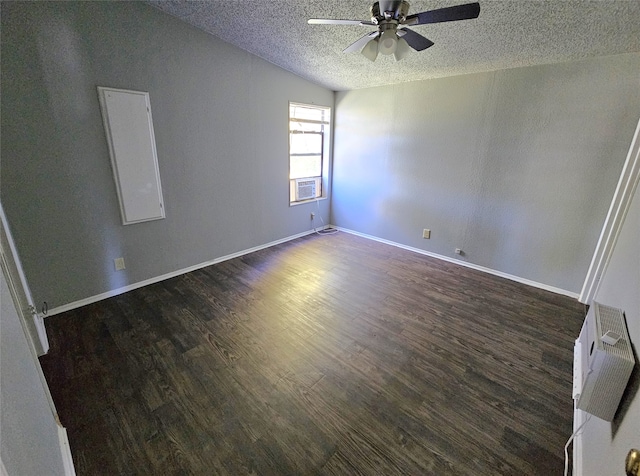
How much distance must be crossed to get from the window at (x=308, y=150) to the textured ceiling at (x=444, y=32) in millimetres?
900

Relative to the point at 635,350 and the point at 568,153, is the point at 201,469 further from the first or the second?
the point at 568,153

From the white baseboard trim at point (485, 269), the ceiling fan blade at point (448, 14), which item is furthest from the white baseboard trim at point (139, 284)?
the ceiling fan blade at point (448, 14)

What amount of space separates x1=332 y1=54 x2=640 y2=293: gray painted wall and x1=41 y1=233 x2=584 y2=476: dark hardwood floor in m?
0.65

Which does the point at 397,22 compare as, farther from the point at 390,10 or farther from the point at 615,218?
the point at 615,218

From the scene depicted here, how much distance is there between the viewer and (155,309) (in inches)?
100

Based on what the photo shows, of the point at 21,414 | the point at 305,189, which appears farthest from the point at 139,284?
the point at 305,189

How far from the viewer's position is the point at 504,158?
10.4ft

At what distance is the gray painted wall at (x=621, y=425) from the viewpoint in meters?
0.96

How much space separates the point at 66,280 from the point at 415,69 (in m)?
4.27

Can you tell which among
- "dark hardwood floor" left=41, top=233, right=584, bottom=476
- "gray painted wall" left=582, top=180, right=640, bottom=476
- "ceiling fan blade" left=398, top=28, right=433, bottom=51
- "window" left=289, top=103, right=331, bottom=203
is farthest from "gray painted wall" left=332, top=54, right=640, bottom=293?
"ceiling fan blade" left=398, top=28, right=433, bottom=51

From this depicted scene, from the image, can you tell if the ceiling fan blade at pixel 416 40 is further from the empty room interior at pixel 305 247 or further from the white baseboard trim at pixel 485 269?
the white baseboard trim at pixel 485 269

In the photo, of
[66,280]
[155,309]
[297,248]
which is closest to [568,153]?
[297,248]

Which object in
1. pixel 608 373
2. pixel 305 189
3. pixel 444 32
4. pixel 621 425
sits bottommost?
pixel 621 425

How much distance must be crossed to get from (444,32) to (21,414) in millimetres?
3442
